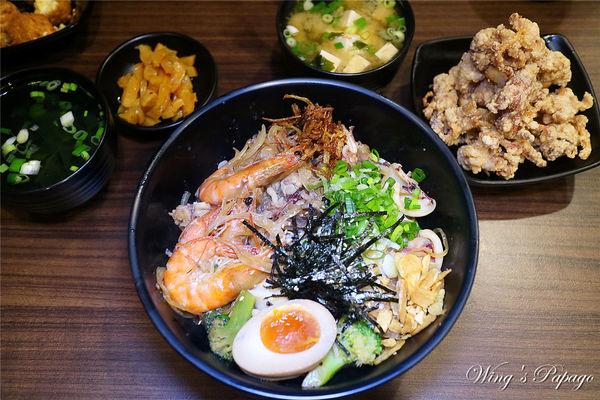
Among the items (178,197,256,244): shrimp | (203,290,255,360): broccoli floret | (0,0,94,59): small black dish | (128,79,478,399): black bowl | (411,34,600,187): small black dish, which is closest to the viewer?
(128,79,478,399): black bowl

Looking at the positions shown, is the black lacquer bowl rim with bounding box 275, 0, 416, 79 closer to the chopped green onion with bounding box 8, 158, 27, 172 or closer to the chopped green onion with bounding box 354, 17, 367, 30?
the chopped green onion with bounding box 354, 17, 367, 30

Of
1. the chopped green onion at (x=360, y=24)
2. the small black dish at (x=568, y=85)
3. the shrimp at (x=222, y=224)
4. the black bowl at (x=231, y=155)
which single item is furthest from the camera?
the chopped green onion at (x=360, y=24)

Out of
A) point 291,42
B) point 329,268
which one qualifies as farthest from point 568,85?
point 329,268

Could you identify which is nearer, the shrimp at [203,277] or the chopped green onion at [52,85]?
the shrimp at [203,277]

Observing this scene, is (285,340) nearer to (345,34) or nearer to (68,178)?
(68,178)

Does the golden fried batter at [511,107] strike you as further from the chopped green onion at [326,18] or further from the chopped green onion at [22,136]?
the chopped green onion at [22,136]

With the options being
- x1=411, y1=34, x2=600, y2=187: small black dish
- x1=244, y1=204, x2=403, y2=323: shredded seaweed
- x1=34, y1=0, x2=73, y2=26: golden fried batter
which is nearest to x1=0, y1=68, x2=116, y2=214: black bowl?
x1=34, y1=0, x2=73, y2=26: golden fried batter

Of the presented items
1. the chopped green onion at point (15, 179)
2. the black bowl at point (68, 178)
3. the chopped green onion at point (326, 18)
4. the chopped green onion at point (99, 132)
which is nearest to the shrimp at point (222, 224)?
the black bowl at point (68, 178)
